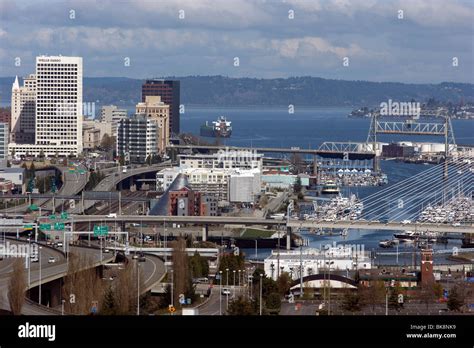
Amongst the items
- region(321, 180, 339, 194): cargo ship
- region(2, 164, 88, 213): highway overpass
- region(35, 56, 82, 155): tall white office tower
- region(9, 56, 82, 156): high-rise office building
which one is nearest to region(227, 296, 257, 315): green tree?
region(2, 164, 88, 213): highway overpass

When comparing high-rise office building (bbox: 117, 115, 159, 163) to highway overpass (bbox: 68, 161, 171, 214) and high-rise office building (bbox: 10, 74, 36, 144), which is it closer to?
highway overpass (bbox: 68, 161, 171, 214)

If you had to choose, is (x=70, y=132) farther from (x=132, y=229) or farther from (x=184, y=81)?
(x=184, y=81)

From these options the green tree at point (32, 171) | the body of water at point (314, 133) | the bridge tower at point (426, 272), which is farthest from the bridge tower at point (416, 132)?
the bridge tower at point (426, 272)

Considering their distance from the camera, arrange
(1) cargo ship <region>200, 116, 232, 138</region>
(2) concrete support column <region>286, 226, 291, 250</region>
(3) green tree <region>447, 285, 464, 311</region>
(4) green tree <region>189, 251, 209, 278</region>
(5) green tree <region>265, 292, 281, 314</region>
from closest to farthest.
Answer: (3) green tree <region>447, 285, 464, 311</region> → (5) green tree <region>265, 292, 281, 314</region> → (4) green tree <region>189, 251, 209, 278</region> → (2) concrete support column <region>286, 226, 291, 250</region> → (1) cargo ship <region>200, 116, 232, 138</region>

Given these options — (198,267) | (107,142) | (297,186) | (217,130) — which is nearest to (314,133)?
(217,130)
